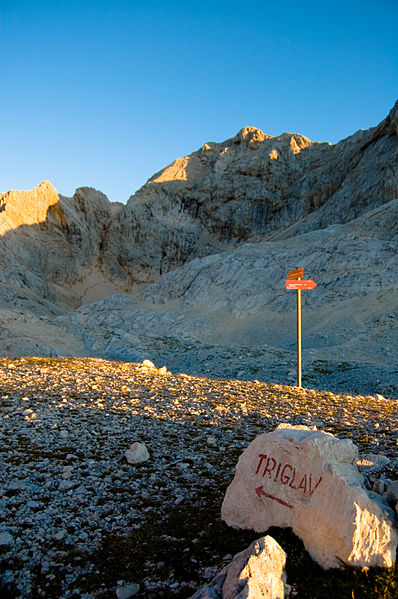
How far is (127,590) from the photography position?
4.44 meters

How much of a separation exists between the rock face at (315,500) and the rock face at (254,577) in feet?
1.87

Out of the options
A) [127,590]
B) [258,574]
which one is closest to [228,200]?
[127,590]

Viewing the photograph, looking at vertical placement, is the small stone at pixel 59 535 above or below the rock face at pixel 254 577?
below

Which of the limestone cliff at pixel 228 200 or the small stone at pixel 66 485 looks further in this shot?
the limestone cliff at pixel 228 200

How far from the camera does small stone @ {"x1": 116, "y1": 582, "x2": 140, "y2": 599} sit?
438 centimetres

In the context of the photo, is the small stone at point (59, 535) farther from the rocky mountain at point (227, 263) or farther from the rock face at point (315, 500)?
the rocky mountain at point (227, 263)

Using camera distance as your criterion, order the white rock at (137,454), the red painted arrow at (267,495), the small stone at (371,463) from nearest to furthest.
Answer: the red painted arrow at (267,495) < the small stone at (371,463) < the white rock at (137,454)

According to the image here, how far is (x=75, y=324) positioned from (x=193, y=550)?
3908 centimetres

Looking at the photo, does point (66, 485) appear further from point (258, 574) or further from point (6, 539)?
point (258, 574)

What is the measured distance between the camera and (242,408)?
12.6m

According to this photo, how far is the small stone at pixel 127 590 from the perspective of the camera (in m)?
4.38

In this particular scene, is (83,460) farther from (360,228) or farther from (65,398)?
(360,228)

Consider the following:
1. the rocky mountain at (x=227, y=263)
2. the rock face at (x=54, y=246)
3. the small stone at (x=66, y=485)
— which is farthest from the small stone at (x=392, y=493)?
the rock face at (x=54, y=246)

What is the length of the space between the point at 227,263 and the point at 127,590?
50499 millimetres
